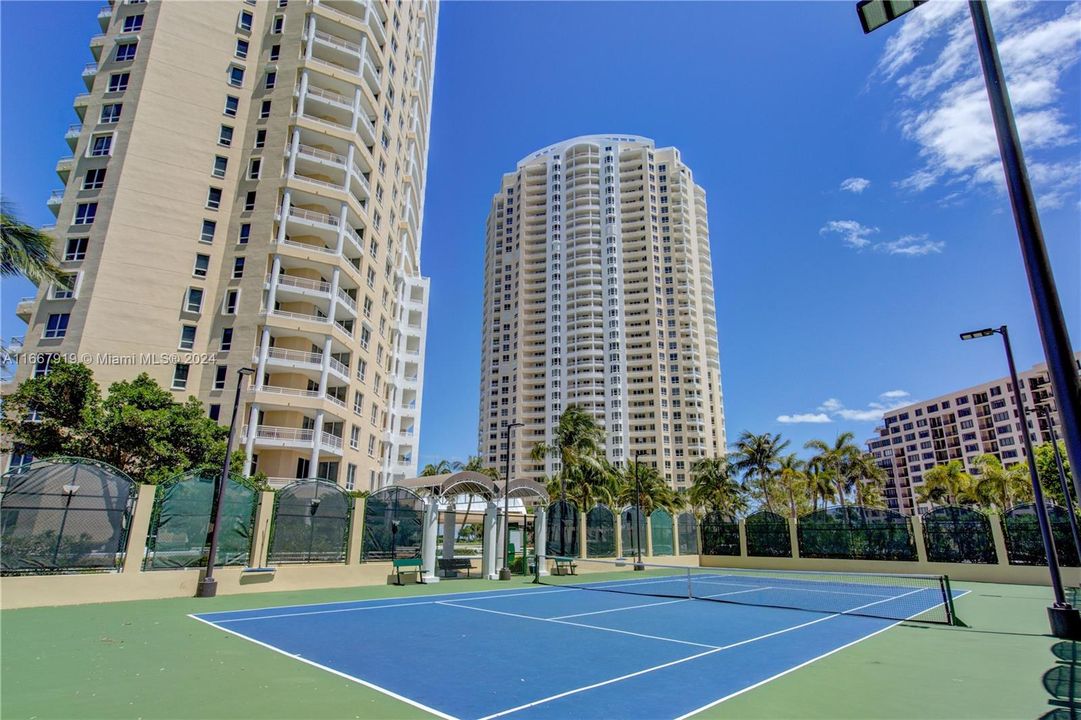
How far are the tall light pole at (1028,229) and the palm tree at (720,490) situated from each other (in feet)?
194

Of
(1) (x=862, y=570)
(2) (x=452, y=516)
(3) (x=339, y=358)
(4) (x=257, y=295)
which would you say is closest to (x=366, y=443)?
(3) (x=339, y=358)

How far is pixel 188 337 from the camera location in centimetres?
4053

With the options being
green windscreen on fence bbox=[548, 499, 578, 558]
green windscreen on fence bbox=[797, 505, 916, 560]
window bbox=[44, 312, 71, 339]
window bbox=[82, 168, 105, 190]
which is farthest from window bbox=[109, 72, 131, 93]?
green windscreen on fence bbox=[797, 505, 916, 560]

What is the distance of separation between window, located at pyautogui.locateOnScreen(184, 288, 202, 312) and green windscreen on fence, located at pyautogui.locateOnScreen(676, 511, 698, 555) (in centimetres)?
3794

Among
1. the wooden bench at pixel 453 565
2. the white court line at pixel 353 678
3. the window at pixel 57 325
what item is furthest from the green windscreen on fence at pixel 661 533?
the window at pixel 57 325

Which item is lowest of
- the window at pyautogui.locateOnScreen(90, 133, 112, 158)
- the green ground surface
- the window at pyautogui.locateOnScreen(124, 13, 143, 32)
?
the green ground surface

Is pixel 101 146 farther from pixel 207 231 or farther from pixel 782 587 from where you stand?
pixel 782 587

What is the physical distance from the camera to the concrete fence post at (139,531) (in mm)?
16297

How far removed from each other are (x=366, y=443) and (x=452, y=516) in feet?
68.5

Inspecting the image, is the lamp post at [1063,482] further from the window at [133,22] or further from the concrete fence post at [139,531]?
the window at [133,22]

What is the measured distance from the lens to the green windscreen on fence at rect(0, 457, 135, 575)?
14758mm

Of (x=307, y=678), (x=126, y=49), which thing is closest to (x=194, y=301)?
(x=126, y=49)

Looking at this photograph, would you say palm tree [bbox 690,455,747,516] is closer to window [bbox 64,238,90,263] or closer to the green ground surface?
the green ground surface

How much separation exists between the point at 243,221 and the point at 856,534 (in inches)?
1863
